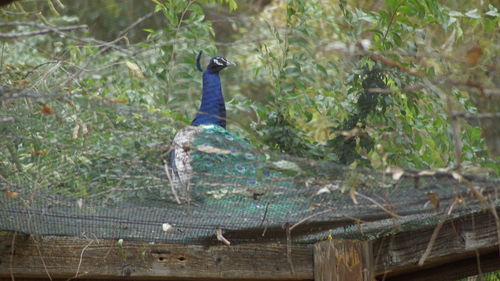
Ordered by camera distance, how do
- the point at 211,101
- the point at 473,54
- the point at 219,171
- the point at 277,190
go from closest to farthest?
1. the point at 473,54
2. the point at 277,190
3. the point at 219,171
4. the point at 211,101

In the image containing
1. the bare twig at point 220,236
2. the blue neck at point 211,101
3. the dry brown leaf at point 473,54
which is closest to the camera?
the dry brown leaf at point 473,54

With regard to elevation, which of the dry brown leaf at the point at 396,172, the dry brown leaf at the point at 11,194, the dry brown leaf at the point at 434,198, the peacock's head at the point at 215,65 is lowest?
the peacock's head at the point at 215,65

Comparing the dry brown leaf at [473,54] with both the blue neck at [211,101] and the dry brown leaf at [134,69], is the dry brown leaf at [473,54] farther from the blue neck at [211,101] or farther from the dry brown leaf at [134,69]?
the blue neck at [211,101]

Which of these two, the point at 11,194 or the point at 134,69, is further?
the point at 134,69

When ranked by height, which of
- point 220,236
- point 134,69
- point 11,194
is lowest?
point 220,236

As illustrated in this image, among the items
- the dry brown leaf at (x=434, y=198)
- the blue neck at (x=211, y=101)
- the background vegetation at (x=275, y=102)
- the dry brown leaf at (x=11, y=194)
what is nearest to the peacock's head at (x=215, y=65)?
the blue neck at (x=211, y=101)

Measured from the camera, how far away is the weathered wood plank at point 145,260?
2559 mm

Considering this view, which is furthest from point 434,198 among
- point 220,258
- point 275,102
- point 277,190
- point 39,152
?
point 275,102

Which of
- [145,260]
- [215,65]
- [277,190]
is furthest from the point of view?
[215,65]

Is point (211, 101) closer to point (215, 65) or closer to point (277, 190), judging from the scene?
point (215, 65)

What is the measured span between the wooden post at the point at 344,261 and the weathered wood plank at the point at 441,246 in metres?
0.04

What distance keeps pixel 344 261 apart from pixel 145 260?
2.21 feet

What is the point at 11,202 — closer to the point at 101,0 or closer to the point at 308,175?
the point at 308,175

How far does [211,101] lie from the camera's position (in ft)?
13.2
